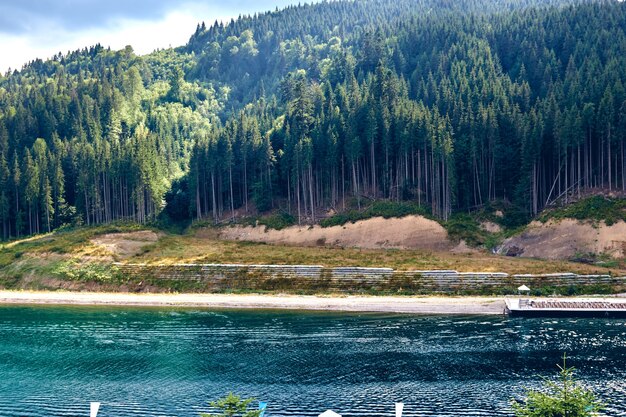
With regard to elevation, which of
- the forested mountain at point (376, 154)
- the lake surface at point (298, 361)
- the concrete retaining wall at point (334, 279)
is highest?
the forested mountain at point (376, 154)

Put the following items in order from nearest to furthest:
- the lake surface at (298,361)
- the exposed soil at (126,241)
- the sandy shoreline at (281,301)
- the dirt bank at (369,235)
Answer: the lake surface at (298,361)
the sandy shoreline at (281,301)
the exposed soil at (126,241)
the dirt bank at (369,235)

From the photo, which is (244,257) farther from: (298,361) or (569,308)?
(569,308)

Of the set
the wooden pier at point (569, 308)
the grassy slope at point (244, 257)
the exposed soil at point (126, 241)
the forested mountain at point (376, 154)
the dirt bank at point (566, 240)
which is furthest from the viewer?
the forested mountain at point (376, 154)

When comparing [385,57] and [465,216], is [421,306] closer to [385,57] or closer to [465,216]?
[465,216]

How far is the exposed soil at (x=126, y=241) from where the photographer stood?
101 meters

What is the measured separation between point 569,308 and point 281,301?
3202cm

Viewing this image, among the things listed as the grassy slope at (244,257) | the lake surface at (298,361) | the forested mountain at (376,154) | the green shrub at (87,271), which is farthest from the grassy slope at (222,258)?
the forested mountain at (376,154)

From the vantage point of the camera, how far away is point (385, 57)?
195500 mm

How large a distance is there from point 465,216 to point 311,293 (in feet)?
132

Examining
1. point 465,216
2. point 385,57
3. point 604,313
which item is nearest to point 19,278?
point 465,216

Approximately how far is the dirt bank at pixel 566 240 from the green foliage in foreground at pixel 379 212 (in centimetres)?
1832

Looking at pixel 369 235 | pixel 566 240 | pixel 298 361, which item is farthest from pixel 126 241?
pixel 566 240

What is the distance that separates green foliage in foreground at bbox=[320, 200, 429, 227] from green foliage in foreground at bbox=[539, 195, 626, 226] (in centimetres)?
2144

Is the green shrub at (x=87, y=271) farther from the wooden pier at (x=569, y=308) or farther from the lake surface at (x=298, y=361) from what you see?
the wooden pier at (x=569, y=308)
